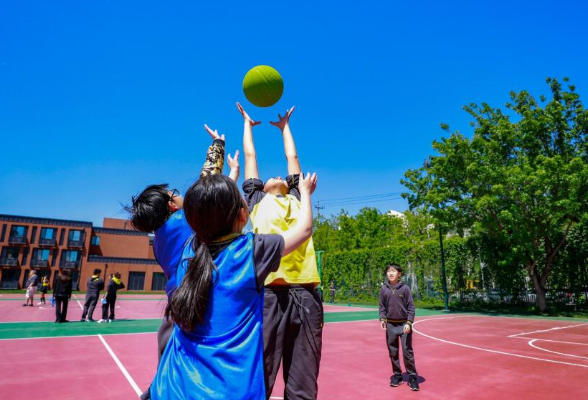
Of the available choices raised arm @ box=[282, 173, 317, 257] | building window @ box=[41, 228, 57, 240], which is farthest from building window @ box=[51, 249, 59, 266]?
raised arm @ box=[282, 173, 317, 257]

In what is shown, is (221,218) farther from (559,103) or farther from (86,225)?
(86,225)

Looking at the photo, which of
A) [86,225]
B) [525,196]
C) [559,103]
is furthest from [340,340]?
[86,225]

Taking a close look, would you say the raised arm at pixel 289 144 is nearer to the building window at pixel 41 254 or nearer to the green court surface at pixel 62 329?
the green court surface at pixel 62 329

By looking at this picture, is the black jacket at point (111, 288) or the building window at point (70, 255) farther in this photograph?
the building window at point (70, 255)

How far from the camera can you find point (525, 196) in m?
16.8

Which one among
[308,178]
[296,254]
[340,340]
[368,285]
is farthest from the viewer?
[368,285]

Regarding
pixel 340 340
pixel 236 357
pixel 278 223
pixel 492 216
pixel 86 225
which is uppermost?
pixel 86 225

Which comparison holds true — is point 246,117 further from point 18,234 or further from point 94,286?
point 18,234

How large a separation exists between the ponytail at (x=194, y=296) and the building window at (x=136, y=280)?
5126cm

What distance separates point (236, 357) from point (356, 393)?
4.39 m

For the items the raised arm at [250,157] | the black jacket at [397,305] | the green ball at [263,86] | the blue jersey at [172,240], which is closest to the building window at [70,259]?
the black jacket at [397,305]

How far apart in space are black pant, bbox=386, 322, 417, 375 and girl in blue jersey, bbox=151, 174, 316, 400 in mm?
4571

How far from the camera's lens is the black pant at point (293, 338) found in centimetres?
245

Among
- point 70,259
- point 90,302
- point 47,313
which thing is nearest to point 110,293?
point 90,302
